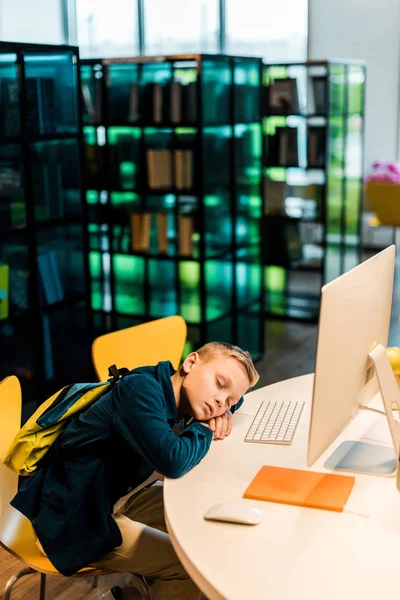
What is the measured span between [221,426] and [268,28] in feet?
22.7

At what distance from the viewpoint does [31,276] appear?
3.84 metres

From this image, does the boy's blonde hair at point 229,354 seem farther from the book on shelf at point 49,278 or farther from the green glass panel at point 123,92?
the green glass panel at point 123,92

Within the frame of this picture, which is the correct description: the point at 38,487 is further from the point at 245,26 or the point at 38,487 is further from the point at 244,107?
the point at 245,26

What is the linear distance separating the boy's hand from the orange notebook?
201mm

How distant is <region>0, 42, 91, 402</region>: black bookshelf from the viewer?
12.0 ft

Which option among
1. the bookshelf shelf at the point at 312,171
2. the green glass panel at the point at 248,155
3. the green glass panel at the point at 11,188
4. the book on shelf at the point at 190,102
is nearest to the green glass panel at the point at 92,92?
the book on shelf at the point at 190,102

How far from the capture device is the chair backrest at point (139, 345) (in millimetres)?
2506

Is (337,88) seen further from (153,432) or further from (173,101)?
(153,432)

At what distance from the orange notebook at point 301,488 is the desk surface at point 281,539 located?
18mm

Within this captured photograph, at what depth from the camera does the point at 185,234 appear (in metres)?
4.68

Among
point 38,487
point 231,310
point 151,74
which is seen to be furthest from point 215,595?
point 151,74

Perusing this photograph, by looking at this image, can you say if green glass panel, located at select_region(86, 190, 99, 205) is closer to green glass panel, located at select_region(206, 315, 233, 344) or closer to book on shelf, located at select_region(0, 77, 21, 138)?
green glass panel, located at select_region(206, 315, 233, 344)

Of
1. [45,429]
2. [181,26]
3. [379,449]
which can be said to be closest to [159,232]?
[45,429]

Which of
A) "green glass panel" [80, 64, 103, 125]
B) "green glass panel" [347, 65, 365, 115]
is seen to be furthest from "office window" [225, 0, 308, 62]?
"green glass panel" [80, 64, 103, 125]
